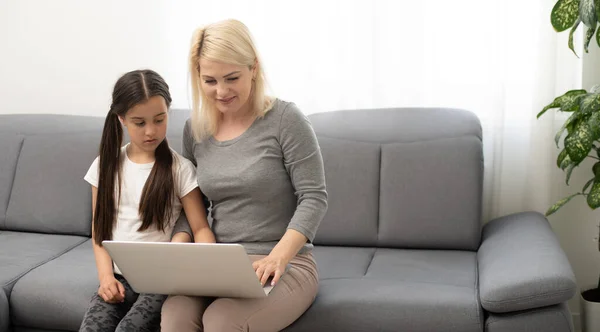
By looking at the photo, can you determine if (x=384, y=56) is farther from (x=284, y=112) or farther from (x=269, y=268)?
(x=269, y=268)

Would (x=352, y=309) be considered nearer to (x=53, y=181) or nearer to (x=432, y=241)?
(x=432, y=241)

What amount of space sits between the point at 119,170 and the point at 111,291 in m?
0.37

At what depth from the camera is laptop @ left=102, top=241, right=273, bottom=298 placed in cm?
207

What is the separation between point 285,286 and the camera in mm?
2324

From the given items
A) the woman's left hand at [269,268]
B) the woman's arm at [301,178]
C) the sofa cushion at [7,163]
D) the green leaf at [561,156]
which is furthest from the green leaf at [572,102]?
the sofa cushion at [7,163]

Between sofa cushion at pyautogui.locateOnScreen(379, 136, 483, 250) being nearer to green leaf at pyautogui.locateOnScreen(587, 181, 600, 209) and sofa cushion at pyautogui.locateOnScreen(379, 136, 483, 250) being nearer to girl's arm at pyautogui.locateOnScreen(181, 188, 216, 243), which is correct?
green leaf at pyautogui.locateOnScreen(587, 181, 600, 209)

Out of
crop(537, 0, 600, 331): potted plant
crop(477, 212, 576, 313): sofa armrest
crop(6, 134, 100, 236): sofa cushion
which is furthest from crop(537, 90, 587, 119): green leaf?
crop(6, 134, 100, 236): sofa cushion

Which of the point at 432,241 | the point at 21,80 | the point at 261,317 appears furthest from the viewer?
the point at 21,80

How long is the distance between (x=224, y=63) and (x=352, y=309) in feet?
2.56

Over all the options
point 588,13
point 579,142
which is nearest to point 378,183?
point 579,142

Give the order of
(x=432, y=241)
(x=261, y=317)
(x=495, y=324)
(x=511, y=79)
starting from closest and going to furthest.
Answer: (x=261, y=317) < (x=495, y=324) < (x=432, y=241) < (x=511, y=79)

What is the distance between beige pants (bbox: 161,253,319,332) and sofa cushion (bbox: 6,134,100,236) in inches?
43.8

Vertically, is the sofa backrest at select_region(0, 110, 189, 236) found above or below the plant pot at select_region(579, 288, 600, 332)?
above

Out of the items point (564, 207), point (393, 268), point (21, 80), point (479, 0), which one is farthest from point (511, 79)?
point (21, 80)
